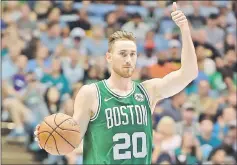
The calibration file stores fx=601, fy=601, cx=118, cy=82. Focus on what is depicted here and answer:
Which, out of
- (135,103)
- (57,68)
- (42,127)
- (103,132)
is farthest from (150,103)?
(57,68)

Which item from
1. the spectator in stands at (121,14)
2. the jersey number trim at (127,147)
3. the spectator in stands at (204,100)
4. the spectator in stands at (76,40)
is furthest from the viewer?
the spectator in stands at (121,14)

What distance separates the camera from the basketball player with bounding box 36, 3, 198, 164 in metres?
4.44

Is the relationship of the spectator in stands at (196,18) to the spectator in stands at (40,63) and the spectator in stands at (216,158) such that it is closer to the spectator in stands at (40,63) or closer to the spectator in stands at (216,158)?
the spectator in stands at (40,63)

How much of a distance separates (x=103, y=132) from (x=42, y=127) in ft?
1.55

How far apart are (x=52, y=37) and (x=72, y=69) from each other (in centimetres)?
Result: 120

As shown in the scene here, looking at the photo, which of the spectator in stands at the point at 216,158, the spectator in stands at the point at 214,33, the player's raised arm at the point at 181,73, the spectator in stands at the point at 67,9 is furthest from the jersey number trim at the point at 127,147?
the spectator in stands at the point at 214,33

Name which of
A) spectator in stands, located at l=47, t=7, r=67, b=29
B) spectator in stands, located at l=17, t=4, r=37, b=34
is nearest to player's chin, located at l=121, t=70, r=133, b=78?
spectator in stands, located at l=17, t=4, r=37, b=34

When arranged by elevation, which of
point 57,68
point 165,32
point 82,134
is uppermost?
point 165,32

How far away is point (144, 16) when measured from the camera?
12258mm

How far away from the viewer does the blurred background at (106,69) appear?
8.50m

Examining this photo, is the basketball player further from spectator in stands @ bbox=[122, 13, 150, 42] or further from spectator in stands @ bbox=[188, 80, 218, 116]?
spectator in stands @ bbox=[122, 13, 150, 42]

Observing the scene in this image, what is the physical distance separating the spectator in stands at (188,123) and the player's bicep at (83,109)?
4344 mm

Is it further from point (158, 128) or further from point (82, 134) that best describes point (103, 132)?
point (158, 128)

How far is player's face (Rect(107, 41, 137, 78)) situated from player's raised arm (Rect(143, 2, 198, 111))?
0.28 metres
